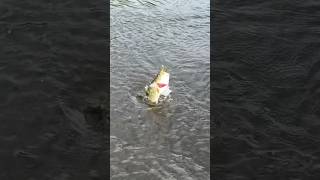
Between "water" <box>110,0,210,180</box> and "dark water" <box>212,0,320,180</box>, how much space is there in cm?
25

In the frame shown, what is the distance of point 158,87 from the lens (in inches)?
289

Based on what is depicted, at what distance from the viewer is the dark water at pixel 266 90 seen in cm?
670

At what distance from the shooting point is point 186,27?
931 cm

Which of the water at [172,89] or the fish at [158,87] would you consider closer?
the water at [172,89]

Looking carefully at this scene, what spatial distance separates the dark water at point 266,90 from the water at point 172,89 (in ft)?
0.83
